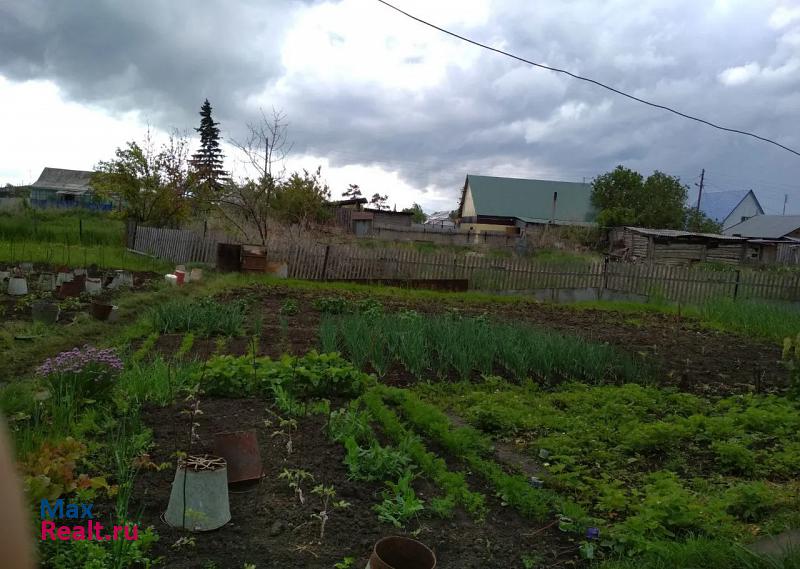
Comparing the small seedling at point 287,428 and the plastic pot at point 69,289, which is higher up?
the plastic pot at point 69,289

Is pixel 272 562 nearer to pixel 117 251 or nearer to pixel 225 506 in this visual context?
pixel 225 506

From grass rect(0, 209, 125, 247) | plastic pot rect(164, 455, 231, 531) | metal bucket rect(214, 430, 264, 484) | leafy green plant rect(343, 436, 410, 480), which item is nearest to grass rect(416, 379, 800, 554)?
leafy green plant rect(343, 436, 410, 480)

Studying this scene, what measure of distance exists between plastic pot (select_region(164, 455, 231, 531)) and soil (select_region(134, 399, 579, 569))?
47 mm

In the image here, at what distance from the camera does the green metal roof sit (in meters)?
46.5

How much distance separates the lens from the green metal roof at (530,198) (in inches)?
1831

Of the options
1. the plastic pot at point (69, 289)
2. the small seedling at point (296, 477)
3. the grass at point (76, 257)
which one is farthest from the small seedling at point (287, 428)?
the grass at point (76, 257)

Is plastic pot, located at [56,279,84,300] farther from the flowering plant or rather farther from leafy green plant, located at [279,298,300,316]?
the flowering plant

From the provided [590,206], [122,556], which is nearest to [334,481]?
[122,556]

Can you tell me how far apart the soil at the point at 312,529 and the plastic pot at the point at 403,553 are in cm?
24

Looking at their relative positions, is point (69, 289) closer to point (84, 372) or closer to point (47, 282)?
point (47, 282)

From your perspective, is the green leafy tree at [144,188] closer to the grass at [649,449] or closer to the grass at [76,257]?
the grass at [76,257]

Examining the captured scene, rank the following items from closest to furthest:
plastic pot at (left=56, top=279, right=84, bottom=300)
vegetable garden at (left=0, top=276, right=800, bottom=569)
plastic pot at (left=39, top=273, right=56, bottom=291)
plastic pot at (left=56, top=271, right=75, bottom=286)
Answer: vegetable garden at (left=0, top=276, right=800, bottom=569) → plastic pot at (left=56, top=279, right=84, bottom=300) → plastic pot at (left=39, top=273, right=56, bottom=291) → plastic pot at (left=56, top=271, right=75, bottom=286)

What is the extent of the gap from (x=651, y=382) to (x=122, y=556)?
→ 18.8 ft

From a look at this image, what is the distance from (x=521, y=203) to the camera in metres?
48.5
